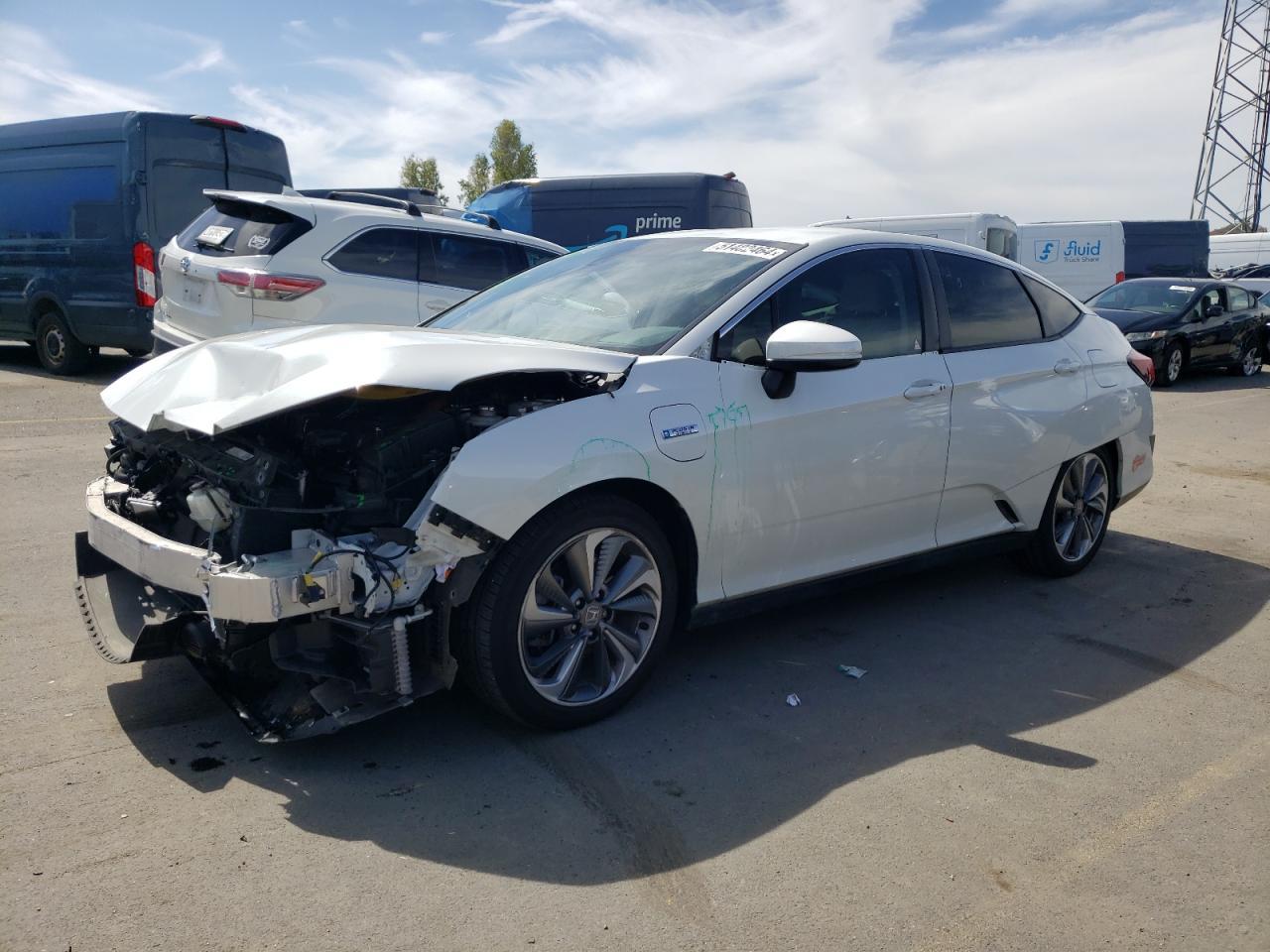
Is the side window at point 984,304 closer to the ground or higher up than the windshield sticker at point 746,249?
closer to the ground

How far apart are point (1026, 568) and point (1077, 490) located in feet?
1.59

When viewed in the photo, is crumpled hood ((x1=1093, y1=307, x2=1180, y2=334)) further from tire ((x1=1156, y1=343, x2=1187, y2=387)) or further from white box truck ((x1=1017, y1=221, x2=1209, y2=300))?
white box truck ((x1=1017, y1=221, x2=1209, y2=300))

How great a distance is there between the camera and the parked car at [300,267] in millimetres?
7996

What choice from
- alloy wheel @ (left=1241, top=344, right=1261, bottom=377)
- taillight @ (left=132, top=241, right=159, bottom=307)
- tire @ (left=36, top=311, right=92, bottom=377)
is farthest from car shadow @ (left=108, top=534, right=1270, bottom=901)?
alloy wheel @ (left=1241, top=344, right=1261, bottom=377)

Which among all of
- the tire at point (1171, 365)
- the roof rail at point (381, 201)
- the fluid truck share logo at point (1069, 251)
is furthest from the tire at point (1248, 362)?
the roof rail at point (381, 201)

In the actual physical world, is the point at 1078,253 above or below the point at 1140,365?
above

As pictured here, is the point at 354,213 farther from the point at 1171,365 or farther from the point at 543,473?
the point at 1171,365

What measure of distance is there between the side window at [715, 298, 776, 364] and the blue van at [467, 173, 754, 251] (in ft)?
36.2

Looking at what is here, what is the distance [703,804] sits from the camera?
320 cm

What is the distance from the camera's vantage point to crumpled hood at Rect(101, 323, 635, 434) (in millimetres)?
3145

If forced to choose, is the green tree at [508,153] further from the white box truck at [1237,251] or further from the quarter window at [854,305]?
the quarter window at [854,305]

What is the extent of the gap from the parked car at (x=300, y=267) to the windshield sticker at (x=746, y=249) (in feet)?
14.7

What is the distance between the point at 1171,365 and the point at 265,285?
44.6 ft

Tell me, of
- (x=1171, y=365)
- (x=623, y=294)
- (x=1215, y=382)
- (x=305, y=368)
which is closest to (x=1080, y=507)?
(x=623, y=294)
